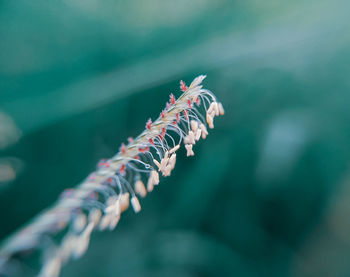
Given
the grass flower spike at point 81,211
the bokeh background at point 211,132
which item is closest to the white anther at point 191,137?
the grass flower spike at point 81,211

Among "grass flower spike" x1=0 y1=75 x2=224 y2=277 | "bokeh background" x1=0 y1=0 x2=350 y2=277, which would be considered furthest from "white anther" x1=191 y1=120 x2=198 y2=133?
"bokeh background" x1=0 y1=0 x2=350 y2=277

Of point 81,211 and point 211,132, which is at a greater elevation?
point 211,132

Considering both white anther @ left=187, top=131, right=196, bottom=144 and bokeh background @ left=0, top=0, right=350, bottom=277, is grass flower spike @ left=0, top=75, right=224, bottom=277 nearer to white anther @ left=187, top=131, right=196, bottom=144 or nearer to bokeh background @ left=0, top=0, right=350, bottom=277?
white anther @ left=187, top=131, right=196, bottom=144

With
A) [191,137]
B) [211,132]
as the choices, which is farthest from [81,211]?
[211,132]

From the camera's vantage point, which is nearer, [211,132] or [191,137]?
[191,137]

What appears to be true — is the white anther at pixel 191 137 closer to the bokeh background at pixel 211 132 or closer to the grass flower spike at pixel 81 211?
the grass flower spike at pixel 81 211

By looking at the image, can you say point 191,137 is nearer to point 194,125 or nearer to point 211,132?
point 194,125

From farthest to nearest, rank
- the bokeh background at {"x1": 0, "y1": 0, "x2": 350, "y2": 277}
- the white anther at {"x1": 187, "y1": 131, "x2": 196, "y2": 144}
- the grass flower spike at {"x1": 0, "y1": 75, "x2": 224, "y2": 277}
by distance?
the bokeh background at {"x1": 0, "y1": 0, "x2": 350, "y2": 277}, the white anther at {"x1": 187, "y1": 131, "x2": 196, "y2": 144}, the grass flower spike at {"x1": 0, "y1": 75, "x2": 224, "y2": 277}

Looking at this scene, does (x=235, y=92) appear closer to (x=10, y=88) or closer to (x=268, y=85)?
(x=268, y=85)
